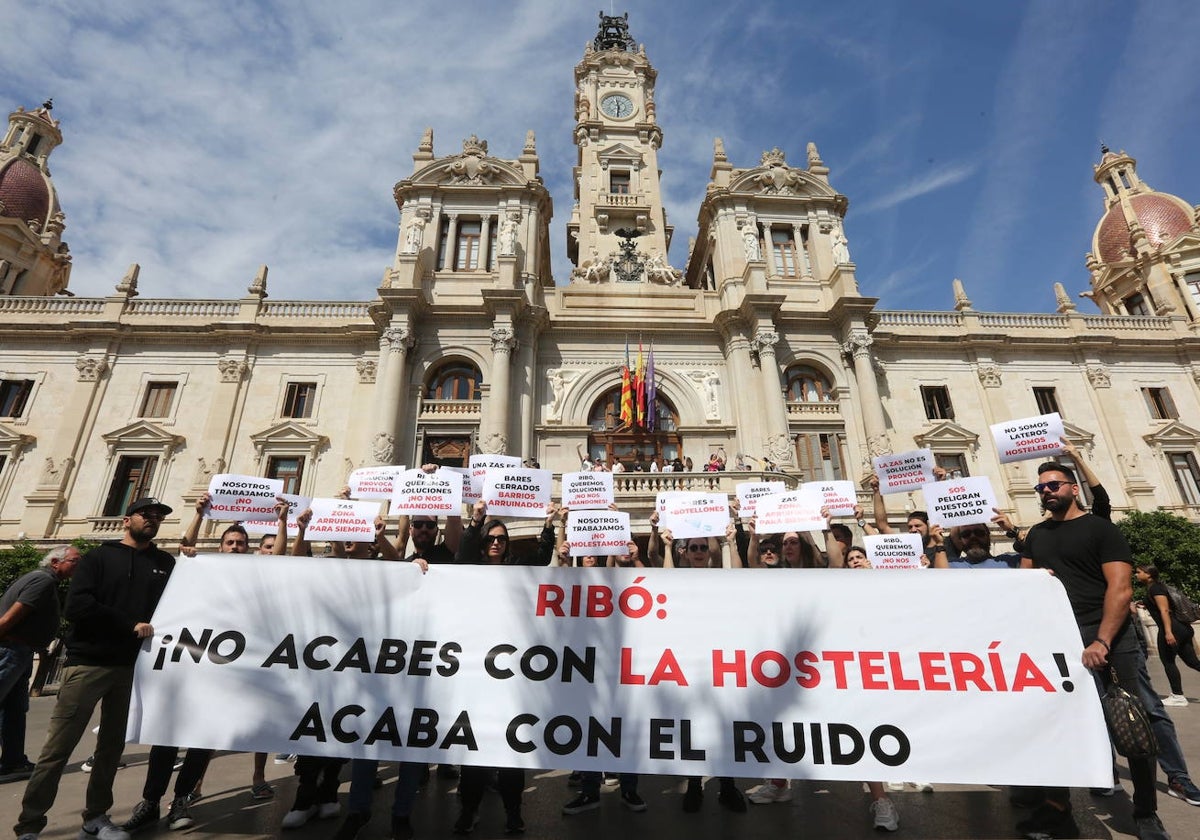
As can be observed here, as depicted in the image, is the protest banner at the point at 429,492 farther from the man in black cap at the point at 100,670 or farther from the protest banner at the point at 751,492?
the protest banner at the point at 751,492

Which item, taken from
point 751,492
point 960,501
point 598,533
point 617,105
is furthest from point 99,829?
point 617,105

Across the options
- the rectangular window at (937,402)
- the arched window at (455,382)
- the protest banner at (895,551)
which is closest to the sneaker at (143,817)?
the protest banner at (895,551)

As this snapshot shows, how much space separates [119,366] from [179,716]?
25836mm

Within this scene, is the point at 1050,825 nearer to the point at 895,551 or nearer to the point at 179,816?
the point at 895,551

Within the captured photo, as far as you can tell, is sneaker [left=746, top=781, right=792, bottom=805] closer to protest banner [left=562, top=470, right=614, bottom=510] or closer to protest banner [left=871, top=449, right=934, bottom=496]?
protest banner [left=562, top=470, right=614, bottom=510]

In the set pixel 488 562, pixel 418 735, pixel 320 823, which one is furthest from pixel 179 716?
pixel 488 562

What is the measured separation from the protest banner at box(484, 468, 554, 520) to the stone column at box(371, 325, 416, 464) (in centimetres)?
1327

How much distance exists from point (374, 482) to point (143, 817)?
467 centimetres

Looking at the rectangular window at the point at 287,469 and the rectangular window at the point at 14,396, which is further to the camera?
the rectangular window at the point at 14,396

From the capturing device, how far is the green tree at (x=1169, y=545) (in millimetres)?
18516

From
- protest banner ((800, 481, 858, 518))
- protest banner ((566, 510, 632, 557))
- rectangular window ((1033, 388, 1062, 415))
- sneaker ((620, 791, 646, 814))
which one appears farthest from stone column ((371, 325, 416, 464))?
rectangular window ((1033, 388, 1062, 415))

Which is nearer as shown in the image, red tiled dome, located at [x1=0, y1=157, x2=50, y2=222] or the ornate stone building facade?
the ornate stone building facade

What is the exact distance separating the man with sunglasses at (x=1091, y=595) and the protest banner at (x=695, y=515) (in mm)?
3229

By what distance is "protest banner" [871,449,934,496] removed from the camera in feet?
28.3
